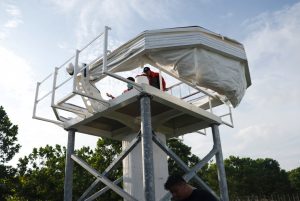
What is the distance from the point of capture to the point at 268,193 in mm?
57594

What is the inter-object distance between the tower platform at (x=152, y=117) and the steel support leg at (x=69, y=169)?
375 mm

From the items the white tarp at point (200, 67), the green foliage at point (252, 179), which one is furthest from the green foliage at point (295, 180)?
the white tarp at point (200, 67)

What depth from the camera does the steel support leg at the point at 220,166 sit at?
408 inches

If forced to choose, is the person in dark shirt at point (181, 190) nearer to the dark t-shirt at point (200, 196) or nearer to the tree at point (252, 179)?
the dark t-shirt at point (200, 196)

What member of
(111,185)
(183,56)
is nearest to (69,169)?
(111,185)

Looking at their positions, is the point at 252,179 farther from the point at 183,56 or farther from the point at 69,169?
the point at 183,56

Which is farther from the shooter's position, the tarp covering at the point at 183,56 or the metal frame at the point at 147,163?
the tarp covering at the point at 183,56

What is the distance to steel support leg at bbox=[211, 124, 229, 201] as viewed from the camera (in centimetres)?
1037

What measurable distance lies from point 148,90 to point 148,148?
163cm

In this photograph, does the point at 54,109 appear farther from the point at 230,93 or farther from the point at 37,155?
the point at 37,155

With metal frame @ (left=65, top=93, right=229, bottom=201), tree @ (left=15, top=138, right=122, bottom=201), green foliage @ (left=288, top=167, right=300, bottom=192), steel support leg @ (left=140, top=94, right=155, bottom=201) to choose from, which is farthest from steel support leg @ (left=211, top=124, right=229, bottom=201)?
green foliage @ (left=288, top=167, right=300, bottom=192)

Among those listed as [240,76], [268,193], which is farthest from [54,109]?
[268,193]

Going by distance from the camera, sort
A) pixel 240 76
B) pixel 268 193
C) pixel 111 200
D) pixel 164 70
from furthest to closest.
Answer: pixel 268 193 < pixel 111 200 < pixel 240 76 < pixel 164 70

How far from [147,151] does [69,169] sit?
403 centimetres
